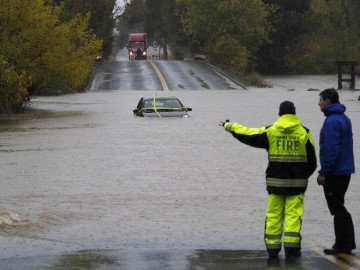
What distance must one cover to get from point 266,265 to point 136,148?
1936 centimetres

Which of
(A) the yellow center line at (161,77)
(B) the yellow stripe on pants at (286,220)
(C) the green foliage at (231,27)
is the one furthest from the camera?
(C) the green foliage at (231,27)

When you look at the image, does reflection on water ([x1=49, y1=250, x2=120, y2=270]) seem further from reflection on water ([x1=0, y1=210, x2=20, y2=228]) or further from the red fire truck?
the red fire truck

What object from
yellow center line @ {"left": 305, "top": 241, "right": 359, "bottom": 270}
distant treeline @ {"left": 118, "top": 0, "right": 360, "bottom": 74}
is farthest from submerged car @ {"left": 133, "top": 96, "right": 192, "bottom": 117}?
distant treeline @ {"left": 118, "top": 0, "right": 360, "bottom": 74}

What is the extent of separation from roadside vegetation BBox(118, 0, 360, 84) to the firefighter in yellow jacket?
7961 cm

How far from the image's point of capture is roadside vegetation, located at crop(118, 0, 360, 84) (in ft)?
320

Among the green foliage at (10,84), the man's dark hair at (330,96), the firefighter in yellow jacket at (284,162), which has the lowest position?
the green foliage at (10,84)

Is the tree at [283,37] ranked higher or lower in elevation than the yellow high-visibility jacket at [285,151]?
lower

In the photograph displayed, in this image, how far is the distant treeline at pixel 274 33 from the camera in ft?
320

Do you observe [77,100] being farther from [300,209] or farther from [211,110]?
[300,209]

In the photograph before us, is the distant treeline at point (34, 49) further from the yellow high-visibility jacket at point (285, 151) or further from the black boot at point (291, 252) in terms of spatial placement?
the black boot at point (291, 252)

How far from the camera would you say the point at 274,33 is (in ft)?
343

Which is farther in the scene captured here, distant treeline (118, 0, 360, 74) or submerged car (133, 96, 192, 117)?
distant treeline (118, 0, 360, 74)

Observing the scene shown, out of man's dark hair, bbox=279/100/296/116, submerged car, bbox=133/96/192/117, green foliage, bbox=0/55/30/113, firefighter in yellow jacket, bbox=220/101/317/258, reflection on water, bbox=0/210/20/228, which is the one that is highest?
man's dark hair, bbox=279/100/296/116

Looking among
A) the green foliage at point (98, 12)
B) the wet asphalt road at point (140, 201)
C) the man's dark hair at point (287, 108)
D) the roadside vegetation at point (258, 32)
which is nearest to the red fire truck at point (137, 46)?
the roadside vegetation at point (258, 32)
